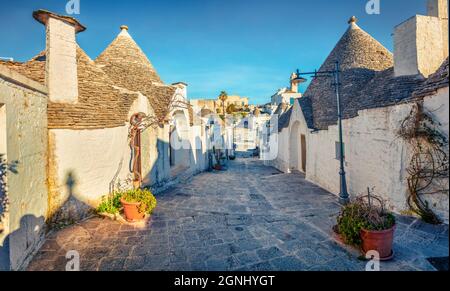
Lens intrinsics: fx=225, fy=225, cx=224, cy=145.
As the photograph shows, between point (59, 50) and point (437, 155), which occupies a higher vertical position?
point (59, 50)

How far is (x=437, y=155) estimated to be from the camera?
5.19 meters

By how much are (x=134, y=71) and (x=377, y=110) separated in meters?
10.9

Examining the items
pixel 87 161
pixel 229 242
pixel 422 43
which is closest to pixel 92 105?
pixel 87 161

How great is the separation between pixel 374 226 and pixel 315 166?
27.1 feet

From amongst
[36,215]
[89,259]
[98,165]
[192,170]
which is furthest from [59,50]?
[192,170]

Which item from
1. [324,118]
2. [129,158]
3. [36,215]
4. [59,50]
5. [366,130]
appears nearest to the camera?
[36,215]

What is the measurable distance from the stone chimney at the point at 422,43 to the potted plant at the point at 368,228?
227 inches

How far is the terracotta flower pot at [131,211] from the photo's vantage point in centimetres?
632

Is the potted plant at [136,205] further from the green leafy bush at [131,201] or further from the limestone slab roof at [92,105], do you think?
the limestone slab roof at [92,105]

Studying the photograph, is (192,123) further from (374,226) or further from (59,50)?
(374,226)

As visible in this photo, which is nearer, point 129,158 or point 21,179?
point 21,179

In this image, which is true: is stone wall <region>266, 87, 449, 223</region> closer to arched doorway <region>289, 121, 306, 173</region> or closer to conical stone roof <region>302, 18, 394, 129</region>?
conical stone roof <region>302, 18, 394, 129</region>

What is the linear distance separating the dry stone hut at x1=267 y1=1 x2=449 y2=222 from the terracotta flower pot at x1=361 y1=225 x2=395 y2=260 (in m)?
2.10

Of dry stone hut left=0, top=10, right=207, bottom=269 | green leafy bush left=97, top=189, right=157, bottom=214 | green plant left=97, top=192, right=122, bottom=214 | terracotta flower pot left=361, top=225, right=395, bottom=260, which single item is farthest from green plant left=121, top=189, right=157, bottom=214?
terracotta flower pot left=361, top=225, right=395, bottom=260
